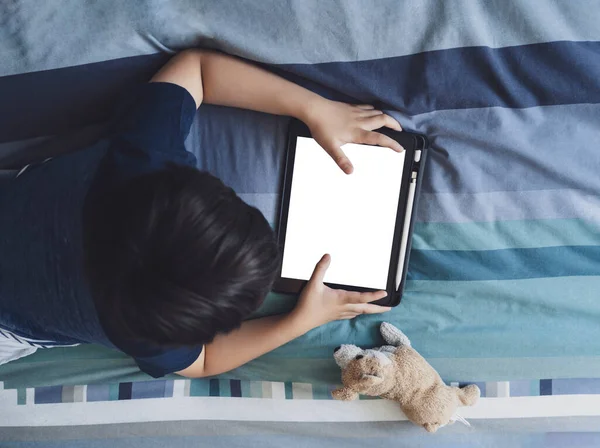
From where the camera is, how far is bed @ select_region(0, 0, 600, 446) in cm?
70

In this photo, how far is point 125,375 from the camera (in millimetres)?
842

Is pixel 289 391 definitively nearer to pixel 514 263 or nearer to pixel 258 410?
pixel 258 410

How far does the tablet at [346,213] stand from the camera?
0.75 meters

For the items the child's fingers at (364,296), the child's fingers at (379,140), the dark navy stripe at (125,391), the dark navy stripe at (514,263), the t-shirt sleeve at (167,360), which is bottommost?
the dark navy stripe at (125,391)

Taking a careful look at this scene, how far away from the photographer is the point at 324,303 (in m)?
0.77

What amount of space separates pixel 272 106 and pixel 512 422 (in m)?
0.57

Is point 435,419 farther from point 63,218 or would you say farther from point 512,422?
point 63,218

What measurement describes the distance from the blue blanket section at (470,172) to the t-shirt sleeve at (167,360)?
13cm

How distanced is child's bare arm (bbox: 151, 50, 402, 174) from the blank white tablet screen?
0.9 inches

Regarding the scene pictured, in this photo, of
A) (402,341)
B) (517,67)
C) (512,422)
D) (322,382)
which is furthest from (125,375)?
(517,67)

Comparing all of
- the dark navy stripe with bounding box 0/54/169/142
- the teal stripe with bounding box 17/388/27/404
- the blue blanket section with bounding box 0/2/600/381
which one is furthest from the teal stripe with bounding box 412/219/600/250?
the teal stripe with bounding box 17/388/27/404

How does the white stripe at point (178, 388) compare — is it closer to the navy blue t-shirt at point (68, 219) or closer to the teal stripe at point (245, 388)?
the teal stripe at point (245, 388)

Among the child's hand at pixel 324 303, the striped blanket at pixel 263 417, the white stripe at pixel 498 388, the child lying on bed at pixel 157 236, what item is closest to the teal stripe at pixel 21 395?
the striped blanket at pixel 263 417

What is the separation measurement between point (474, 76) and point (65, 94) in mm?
534
